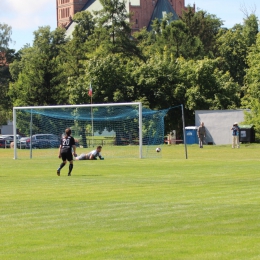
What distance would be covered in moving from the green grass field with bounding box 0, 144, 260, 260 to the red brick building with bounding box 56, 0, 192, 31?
119775 millimetres

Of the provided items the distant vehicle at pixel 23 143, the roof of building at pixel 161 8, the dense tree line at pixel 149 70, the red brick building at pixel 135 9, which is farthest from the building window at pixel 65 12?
the distant vehicle at pixel 23 143

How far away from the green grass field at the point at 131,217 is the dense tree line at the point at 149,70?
34.7 meters

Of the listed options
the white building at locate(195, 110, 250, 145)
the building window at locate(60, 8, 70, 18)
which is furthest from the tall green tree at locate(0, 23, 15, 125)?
the building window at locate(60, 8, 70, 18)

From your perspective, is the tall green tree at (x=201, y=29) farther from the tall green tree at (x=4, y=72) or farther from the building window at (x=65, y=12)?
the building window at (x=65, y=12)

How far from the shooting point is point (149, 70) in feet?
222

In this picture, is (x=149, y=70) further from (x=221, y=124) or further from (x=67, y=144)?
(x=67, y=144)

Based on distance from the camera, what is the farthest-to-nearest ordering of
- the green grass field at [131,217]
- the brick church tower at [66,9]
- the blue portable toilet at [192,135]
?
the brick church tower at [66,9]
the blue portable toilet at [192,135]
the green grass field at [131,217]

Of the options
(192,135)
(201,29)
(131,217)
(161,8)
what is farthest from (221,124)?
(161,8)

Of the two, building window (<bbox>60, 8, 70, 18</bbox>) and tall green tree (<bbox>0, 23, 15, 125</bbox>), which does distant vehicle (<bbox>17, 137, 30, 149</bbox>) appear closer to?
tall green tree (<bbox>0, 23, 15, 125</bbox>)

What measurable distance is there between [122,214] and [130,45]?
7675 centimetres

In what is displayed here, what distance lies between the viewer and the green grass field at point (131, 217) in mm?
10211

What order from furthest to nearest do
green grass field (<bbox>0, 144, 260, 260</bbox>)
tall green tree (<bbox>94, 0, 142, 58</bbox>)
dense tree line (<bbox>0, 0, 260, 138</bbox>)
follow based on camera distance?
tall green tree (<bbox>94, 0, 142, 58</bbox>) < dense tree line (<bbox>0, 0, 260, 138</bbox>) < green grass field (<bbox>0, 144, 260, 260</bbox>)

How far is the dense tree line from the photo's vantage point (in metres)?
66.8

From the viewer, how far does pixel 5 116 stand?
10206 cm
